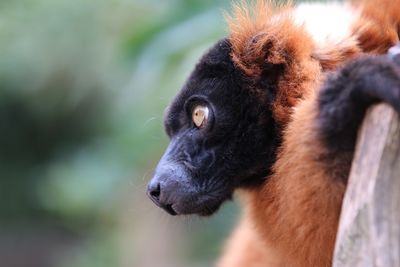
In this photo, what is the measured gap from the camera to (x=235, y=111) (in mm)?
2414

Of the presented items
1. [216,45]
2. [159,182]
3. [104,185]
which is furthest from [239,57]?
[104,185]

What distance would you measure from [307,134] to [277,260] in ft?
2.61

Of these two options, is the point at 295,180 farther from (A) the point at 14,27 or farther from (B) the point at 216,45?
(A) the point at 14,27

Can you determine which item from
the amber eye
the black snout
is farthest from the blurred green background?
the amber eye

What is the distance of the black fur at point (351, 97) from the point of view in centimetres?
171

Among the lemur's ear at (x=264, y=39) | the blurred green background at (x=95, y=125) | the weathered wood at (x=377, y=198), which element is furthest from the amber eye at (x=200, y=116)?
the weathered wood at (x=377, y=198)

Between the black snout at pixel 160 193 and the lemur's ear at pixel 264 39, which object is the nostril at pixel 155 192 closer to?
the black snout at pixel 160 193

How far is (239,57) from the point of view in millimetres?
2447

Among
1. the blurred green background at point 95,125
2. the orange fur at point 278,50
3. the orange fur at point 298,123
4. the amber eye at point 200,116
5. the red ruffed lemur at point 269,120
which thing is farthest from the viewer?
the blurred green background at point 95,125

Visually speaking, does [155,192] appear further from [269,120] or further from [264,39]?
[264,39]

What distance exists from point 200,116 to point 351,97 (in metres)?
0.74

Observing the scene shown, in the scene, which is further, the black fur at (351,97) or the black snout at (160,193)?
the black snout at (160,193)

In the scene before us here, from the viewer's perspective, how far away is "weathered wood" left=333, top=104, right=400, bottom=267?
1.66 metres

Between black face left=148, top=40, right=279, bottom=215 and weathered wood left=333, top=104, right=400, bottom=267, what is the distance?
0.64 meters
